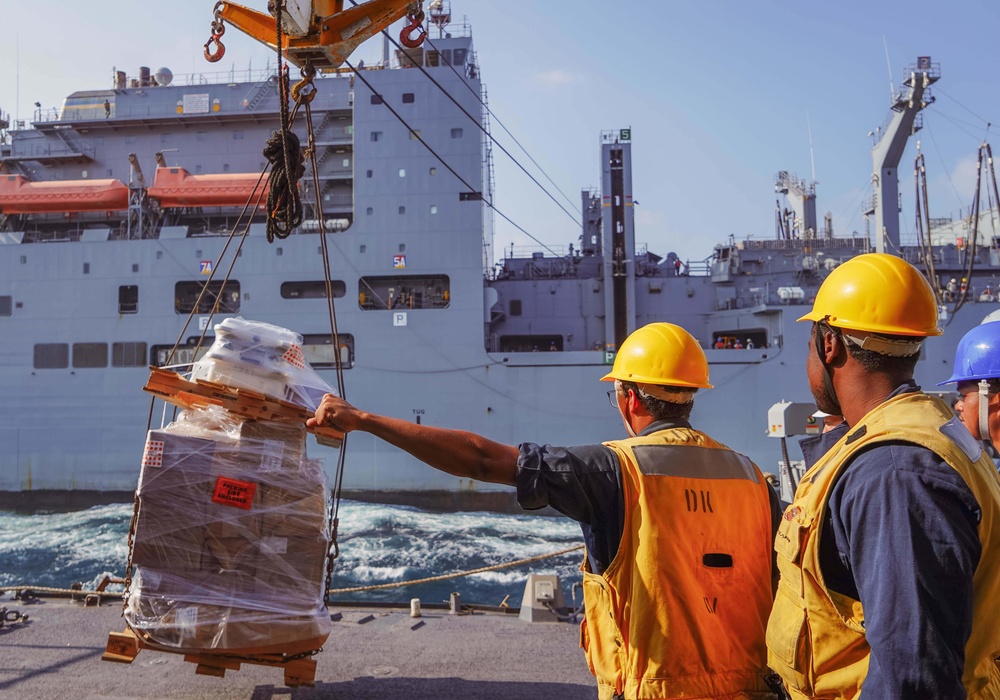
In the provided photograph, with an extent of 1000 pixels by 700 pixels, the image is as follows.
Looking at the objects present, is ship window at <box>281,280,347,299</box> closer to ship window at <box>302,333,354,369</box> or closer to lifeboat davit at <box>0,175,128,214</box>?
ship window at <box>302,333,354,369</box>

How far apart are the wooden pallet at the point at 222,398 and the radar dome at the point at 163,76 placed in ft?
58.3

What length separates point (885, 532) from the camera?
1.09 metres

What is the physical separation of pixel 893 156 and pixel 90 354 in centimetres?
1903

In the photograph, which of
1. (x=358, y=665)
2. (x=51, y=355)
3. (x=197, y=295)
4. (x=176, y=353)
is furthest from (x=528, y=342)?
(x=358, y=665)

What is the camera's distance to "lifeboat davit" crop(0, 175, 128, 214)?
1605cm

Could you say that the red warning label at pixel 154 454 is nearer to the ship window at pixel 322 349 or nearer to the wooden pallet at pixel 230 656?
the wooden pallet at pixel 230 656

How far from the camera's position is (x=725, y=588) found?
180 centimetres

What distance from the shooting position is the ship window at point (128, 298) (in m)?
15.7

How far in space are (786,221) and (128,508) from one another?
68.3ft

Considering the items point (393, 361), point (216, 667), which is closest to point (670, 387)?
point (216, 667)

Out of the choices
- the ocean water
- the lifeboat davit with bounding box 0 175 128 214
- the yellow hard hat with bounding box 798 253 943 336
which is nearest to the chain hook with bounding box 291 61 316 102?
the yellow hard hat with bounding box 798 253 943 336

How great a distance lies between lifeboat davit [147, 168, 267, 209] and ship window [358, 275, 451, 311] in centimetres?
322

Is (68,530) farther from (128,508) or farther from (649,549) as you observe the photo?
(649,549)

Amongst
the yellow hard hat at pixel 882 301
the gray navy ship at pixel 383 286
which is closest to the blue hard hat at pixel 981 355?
the yellow hard hat at pixel 882 301
